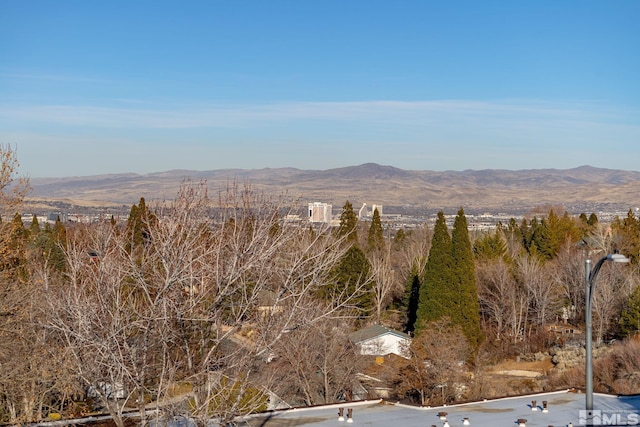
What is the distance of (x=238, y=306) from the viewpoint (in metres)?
15.1

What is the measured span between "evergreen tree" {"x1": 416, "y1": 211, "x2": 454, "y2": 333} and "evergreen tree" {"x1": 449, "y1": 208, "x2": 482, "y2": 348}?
0.28 metres

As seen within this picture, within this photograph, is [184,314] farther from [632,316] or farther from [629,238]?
[629,238]

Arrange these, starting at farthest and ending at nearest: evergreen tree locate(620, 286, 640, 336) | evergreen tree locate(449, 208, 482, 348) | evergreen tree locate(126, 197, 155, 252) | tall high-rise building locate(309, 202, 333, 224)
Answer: evergreen tree locate(620, 286, 640, 336) → evergreen tree locate(449, 208, 482, 348) → tall high-rise building locate(309, 202, 333, 224) → evergreen tree locate(126, 197, 155, 252)

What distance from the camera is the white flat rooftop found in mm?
18484

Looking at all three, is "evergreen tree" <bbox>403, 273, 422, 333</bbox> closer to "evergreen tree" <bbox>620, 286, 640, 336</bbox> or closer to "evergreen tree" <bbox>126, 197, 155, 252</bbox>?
"evergreen tree" <bbox>620, 286, 640, 336</bbox>

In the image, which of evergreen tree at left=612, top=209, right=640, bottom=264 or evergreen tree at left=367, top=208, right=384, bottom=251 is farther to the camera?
evergreen tree at left=367, top=208, right=384, bottom=251

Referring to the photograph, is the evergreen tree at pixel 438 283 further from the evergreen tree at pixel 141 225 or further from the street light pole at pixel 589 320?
the street light pole at pixel 589 320

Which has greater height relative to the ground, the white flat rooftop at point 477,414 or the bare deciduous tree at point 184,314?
the bare deciduous tree at point 184,314

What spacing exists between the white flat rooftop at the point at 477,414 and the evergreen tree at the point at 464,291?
17.1 m

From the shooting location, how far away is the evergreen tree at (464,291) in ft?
129

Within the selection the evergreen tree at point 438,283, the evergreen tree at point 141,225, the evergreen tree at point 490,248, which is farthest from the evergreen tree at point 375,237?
the evergreen tree at point 141,225

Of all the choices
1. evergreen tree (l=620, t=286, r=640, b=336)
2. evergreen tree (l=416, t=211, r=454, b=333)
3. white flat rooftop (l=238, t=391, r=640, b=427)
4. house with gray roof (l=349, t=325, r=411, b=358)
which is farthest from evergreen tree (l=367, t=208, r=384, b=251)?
white flat rooftop (l=238, t=391, r=640, b=427)

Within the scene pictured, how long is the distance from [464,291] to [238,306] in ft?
87.4

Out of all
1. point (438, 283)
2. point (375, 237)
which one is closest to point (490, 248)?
point (375, 237)
